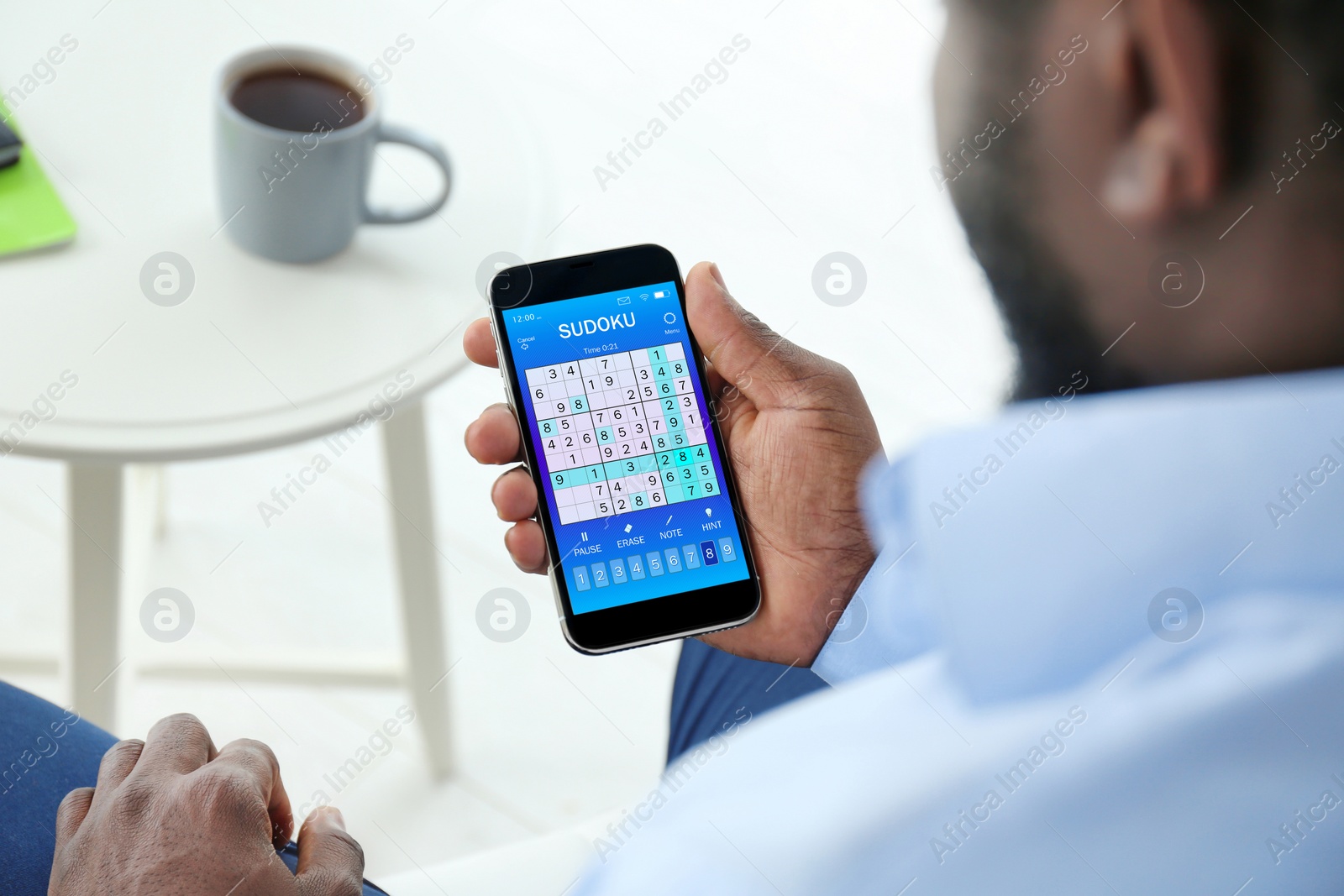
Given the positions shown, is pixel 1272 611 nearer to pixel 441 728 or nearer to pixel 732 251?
pixel 441 728

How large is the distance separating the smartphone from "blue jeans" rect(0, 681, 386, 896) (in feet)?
0.72

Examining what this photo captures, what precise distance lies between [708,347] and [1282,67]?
395 millimetres

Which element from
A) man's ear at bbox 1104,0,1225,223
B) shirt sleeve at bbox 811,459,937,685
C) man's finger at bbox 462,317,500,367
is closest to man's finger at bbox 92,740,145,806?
man's finger at bbox 462,317,500,367

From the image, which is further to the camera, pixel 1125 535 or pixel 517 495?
pixel 517 495

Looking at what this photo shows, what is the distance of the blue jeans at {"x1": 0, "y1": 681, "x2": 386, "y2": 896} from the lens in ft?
1.79

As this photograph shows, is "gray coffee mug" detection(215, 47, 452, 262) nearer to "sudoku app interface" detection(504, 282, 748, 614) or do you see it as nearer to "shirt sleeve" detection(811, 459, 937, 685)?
"sudoku app interface" detection(504, 282, 748, 614)

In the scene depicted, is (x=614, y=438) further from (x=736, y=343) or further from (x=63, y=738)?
(x=63, y=738)

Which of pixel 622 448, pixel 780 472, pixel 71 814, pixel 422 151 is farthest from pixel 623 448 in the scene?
pixel 71 814

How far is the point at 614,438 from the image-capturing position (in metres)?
0.64

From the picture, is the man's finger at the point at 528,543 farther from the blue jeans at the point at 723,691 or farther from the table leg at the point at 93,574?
the table leg at the point at 93,574

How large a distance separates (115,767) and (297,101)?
398mm

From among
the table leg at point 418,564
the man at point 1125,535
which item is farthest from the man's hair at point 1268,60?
the table leg at point 418,564

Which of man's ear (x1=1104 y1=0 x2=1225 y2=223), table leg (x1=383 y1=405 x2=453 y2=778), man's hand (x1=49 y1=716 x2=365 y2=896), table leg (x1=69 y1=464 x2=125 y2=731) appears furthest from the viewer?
table leg (x1=383 y1=405 x2=453 y2=778)

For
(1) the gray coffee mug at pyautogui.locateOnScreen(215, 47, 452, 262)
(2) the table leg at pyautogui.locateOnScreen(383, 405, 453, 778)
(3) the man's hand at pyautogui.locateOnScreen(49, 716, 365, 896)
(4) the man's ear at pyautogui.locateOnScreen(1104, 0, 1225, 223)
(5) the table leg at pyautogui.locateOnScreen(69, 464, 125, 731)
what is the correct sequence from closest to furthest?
1. (4) the man's ear at pyautogui.locateOnScreen(1104, 0, 1225, 223)
2. (3) the man's hand at pyautogui.locateOnScreen(49, 716, 365, 896)
3. (1) the gray coffee mug at pyautogui.locateOnScreen(215, 47, 452, 262)
4. (5) the table leg at pyautogui.locateOnScreen(69, 464, 125, 731)
5. (2) the table leg at pyautogui.locateOnScreen(383, 405, 453, 778)
